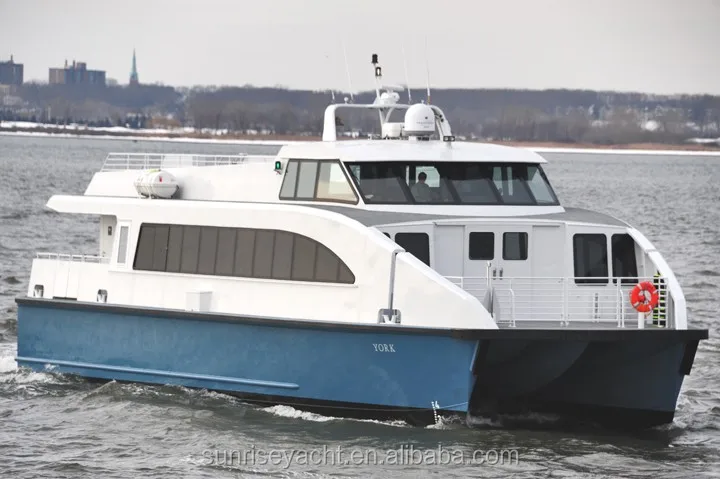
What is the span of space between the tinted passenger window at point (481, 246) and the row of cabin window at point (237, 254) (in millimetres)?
1673

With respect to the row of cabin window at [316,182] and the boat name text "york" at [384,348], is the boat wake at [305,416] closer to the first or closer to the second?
the boat name text "york" at [384,348]

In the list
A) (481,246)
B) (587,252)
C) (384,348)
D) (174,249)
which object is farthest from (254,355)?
(587,252)

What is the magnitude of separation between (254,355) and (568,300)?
3.88m

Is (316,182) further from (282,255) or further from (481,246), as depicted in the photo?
(481,246)

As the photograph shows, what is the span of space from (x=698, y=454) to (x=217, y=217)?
6713 millimetres

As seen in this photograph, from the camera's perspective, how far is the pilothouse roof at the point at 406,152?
61.9 ft

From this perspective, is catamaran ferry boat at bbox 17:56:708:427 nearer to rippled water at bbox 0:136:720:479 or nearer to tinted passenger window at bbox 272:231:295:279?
tinted passenger window at bbox 272:231:295:279

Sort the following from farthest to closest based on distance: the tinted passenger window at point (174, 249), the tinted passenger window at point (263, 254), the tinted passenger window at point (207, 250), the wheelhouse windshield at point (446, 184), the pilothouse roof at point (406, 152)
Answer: the tinted passenger window at point (174, 249), the tinted passenger window at point (207, 250), the pilothouse roof at point (406, 152), the wheelhouse windshield at point (446, 184), the tinted passenger window at point (263, 254)

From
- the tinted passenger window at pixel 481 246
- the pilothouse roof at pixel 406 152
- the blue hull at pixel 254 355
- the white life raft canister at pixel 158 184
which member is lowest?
the blue hull at pixel 254 355

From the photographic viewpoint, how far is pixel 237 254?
1891 centimetres

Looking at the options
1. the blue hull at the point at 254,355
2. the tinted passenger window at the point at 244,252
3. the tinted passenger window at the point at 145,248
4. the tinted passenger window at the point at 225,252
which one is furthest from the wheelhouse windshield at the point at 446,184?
the tinted passenger window at the point at 145,248

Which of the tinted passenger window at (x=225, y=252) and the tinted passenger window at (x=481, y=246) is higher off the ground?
the tinted passenger window at (x=481, y=246)

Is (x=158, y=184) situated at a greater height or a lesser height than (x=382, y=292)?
greater

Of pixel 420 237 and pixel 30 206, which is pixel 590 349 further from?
pixel 30 206
